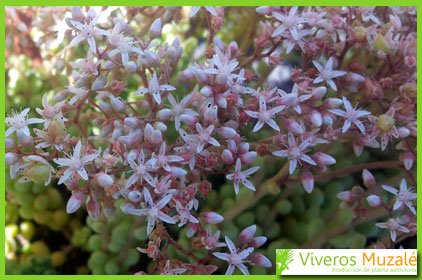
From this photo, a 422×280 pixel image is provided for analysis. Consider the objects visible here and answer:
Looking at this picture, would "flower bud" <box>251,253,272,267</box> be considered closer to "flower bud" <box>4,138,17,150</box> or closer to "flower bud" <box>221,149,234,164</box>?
"flower bud" <box>221,149,234,164</box>

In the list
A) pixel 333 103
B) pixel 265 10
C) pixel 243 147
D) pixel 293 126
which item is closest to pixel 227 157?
pixel 243 147

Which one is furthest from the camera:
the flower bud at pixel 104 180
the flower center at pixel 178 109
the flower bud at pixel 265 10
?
the flower bud at pixel 265 10

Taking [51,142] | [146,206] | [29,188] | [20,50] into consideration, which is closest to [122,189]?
[146,206]

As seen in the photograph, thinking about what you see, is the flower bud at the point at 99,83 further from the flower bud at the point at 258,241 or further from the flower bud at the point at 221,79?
the flower bud at the point at 258,241

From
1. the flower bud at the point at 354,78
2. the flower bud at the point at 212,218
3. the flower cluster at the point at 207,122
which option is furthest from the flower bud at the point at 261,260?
the flower bud at the point at 354,78

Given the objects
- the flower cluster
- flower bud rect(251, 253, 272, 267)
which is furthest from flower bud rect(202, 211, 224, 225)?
flower bud rect(251, 253, 272, 267)

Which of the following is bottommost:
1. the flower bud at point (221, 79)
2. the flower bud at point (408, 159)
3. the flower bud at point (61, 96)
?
the flower bud at point (408, 159)

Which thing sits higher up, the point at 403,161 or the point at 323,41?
the point at 323,41

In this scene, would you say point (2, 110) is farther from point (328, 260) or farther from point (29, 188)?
point (328, 260)
